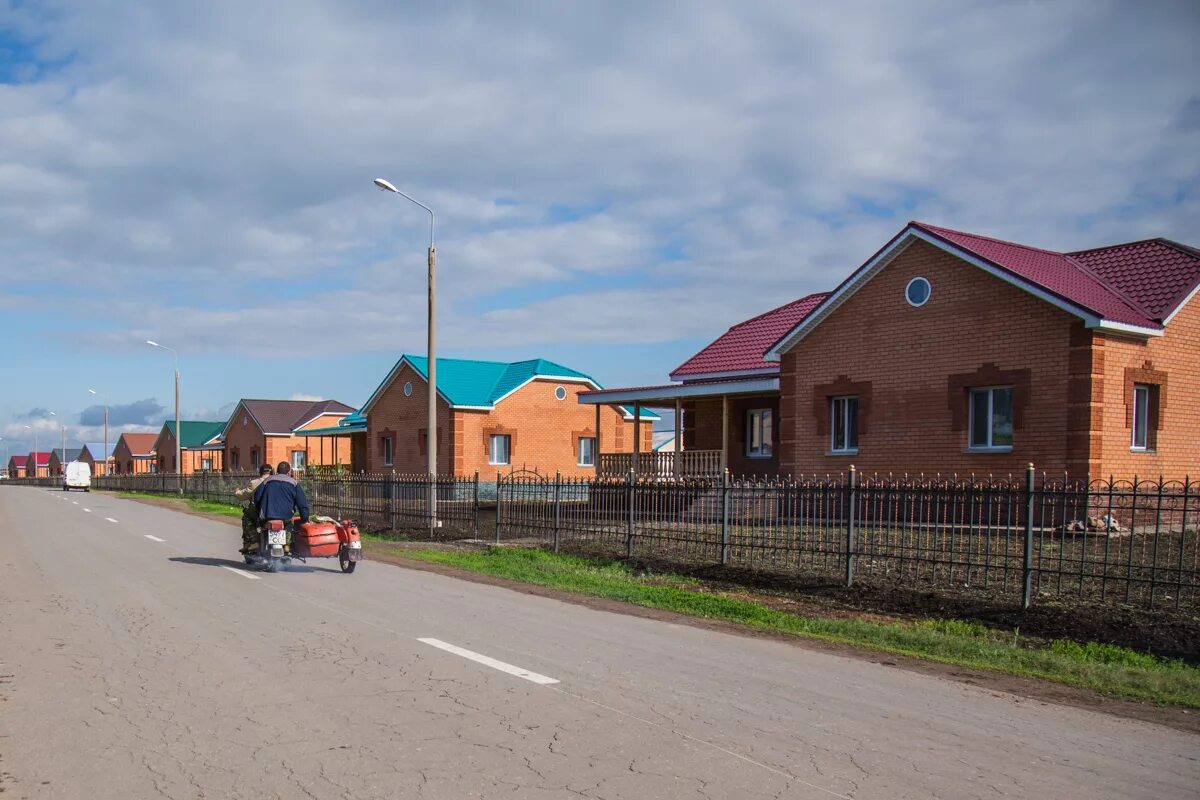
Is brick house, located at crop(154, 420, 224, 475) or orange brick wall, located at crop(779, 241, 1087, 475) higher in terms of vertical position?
orange brick wall, located at crop(779, 241, 1087, 475)

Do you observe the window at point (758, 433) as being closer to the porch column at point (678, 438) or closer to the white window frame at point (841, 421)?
the porch column at point (678, 438)

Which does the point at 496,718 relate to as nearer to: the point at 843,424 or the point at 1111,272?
the point at 843,424

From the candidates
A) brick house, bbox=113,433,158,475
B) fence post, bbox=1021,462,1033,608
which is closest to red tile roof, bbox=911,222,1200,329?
fence post, bbox=1021,462,1033,608

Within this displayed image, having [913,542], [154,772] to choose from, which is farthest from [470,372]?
[154,772]

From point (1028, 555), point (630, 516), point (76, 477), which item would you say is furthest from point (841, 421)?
point (76, 477)

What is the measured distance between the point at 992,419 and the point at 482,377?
27824mm

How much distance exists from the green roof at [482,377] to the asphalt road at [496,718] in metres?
31.0

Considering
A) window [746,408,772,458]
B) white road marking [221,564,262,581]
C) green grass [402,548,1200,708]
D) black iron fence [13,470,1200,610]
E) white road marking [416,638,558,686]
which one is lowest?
white road marking [221,564,262,581]

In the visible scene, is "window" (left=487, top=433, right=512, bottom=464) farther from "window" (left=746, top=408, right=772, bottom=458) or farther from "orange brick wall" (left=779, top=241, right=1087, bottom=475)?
"orange brick wall" (left=779, top=241, right=1087, bottom=475)

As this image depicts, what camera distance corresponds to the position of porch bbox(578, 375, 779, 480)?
27.4 meters

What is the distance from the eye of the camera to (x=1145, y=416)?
19.7 meters

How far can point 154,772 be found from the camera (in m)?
5.39

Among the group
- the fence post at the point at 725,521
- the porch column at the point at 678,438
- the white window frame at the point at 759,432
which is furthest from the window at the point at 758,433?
the fence post at the point at 725,521

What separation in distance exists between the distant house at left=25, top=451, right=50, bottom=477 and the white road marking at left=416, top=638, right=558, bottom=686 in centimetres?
17087
